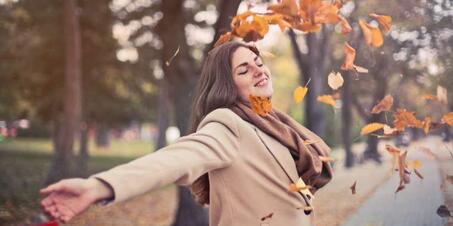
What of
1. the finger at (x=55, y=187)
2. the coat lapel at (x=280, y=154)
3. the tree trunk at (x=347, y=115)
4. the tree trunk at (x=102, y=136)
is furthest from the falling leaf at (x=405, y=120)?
the tree trunk at (x=102, y=136)

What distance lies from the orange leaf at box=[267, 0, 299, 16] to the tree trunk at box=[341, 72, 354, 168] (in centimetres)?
138

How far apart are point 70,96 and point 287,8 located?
4030 millimetres

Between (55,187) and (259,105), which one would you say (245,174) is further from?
→ (55,187)

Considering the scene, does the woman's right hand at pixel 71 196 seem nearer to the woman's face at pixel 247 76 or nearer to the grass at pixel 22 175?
the woman's face at pixel 247 76

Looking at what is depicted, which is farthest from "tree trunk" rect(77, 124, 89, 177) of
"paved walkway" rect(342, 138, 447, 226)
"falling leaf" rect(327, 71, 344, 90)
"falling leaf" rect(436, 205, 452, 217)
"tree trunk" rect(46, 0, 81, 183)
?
"falling leaf" rect(327, 71, 344, 90)

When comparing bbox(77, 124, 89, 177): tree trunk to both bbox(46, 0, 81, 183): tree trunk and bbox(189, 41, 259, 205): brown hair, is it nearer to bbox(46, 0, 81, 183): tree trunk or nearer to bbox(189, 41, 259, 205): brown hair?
bbox(46, 0, 81, 183): tree trunk

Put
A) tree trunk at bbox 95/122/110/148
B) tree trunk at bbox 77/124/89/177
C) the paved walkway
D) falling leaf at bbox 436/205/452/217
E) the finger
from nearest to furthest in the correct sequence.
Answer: the finger, falling leaf at bbox 436/205/452/217, the paved walkway, tree trunk at bbox 77/124/89/177, tree trunk at bbox 95/122/110/148

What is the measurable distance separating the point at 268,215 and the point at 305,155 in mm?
184

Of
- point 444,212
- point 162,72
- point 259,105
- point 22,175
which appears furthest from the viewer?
point 162,72

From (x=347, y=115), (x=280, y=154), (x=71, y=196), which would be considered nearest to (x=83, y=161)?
(x=347, y=115)

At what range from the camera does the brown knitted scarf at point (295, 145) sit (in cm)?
154

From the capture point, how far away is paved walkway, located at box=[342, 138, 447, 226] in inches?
101

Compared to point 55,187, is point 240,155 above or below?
below

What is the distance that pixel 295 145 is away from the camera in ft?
5.11
